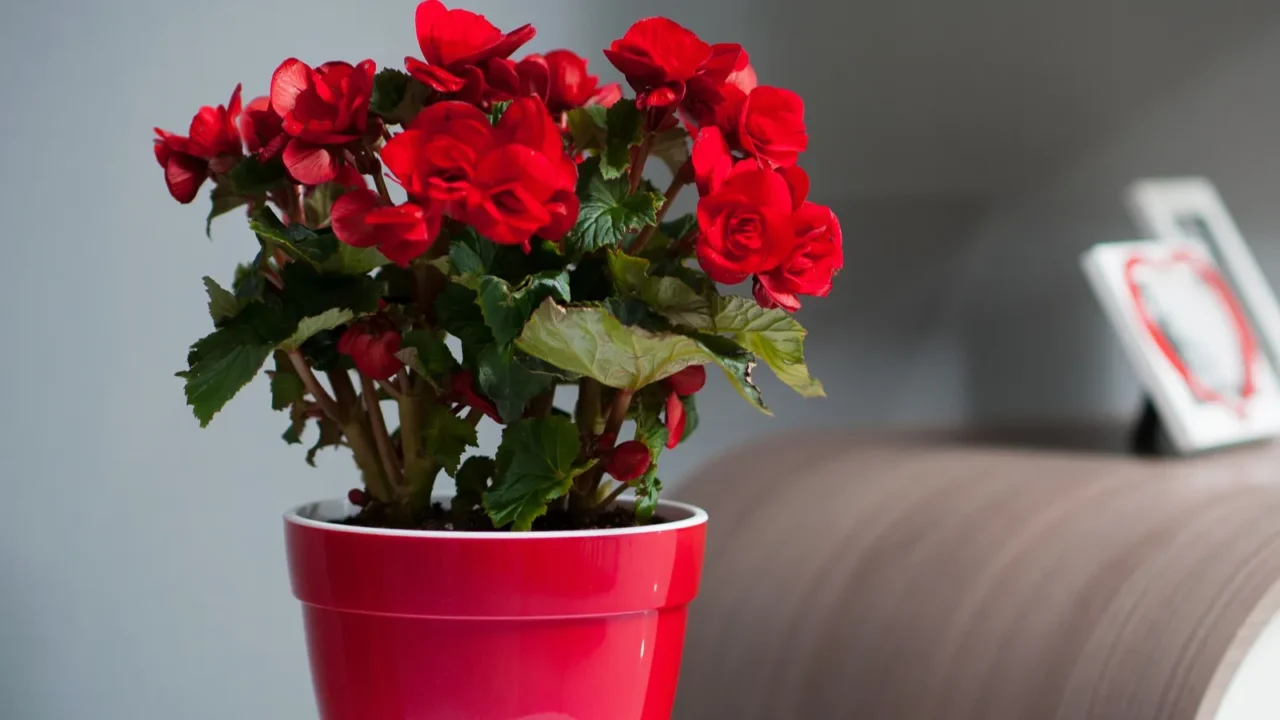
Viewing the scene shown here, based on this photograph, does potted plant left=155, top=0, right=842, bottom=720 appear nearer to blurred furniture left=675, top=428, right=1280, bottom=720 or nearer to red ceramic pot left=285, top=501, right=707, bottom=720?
red ceramic pot left=285, top=501, right=707, bottom=720

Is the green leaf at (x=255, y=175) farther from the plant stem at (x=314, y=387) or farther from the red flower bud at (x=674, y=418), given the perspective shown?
the red flower bud at (x=674, y=418)

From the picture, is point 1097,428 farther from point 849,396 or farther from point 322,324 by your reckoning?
point 322,324

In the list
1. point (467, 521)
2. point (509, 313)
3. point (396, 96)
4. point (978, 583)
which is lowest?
point (978, 583)

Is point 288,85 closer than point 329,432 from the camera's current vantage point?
Yes

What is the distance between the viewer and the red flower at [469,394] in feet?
1.78

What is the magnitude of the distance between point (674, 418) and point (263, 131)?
0.24 metres

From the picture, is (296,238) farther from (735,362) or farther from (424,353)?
(735,362)

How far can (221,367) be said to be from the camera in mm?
516

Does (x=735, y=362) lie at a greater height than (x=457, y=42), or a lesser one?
lesser

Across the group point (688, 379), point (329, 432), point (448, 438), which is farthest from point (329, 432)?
point (688, 379)

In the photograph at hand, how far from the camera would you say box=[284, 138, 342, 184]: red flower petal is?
1.66ft

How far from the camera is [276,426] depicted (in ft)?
2.76

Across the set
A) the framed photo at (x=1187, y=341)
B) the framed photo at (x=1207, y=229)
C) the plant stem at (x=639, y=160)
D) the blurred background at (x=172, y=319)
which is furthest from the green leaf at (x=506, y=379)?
the framed photo at (x=1207, y=229)

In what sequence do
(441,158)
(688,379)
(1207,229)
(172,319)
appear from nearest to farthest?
(441,158), (688,379), (172,319), (1207,229)
